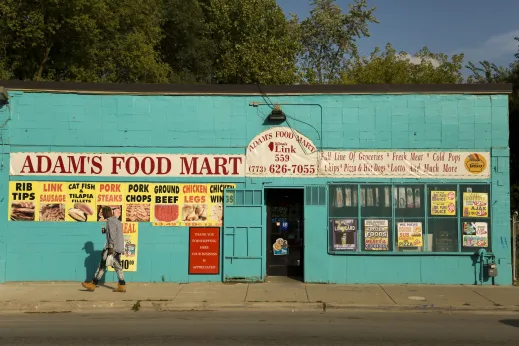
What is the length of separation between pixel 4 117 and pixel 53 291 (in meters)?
4.37

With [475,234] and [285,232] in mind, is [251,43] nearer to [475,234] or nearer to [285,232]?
[285,232]

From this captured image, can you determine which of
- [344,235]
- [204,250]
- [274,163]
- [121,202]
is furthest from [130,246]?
[344,235]

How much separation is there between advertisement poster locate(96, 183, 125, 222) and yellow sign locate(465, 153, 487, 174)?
8.24 metres

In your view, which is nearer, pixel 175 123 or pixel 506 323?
pixel 506 323

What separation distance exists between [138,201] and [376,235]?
573 cm

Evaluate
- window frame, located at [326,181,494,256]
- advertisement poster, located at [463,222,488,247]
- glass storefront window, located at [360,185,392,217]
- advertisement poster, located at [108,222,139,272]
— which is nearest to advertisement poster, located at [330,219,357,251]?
window frame, located at [326,181,494,256]

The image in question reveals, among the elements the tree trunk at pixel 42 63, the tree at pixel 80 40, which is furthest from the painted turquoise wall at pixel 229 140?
the tree trunk at pixel 42 63

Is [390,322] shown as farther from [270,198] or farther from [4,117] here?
[4,117]

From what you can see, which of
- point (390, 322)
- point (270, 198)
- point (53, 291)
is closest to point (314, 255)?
point (270, 198)

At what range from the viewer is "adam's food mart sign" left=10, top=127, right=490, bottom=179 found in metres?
13.0

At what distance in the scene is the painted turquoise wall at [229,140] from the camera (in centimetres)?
1295

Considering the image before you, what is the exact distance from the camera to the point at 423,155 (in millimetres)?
13109

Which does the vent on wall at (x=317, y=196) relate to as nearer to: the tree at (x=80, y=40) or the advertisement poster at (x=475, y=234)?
the advertisement poster at (x=475, y=234)

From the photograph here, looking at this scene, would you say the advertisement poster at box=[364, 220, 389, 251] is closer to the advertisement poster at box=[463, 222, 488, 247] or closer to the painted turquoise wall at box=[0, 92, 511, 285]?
the painted turquoise wall at box=[0, 92, 511, 285]
